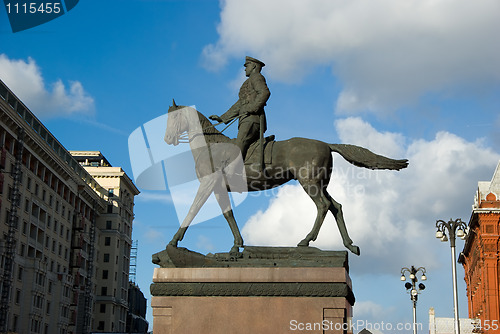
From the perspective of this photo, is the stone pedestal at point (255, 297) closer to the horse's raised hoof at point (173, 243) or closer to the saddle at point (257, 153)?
the horse's raised hoof at point (173, 243)

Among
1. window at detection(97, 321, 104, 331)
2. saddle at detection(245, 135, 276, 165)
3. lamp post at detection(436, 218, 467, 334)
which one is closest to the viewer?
saddle at detection(245, 135, 276, 165)

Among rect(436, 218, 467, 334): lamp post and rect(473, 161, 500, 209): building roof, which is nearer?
rect(436, 218, 467, 334): lamp post

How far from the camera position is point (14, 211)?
2579 inches

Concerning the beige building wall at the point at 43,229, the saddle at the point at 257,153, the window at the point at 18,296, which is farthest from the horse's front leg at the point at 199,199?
the window at the point at 18,296

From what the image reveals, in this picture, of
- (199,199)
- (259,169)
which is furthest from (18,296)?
(259,169)

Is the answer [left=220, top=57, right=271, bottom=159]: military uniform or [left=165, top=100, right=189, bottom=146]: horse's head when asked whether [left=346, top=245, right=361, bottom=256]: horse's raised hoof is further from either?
[left=165, top=100, right=189, bottom=146]: horse's head

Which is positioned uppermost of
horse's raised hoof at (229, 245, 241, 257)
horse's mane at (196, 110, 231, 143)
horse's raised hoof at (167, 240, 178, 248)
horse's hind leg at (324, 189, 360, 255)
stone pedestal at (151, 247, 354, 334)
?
horse's mane at (196, 110, 231, 143)

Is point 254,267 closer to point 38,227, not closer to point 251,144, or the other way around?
point 251,144

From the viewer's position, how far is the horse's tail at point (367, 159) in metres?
14.3

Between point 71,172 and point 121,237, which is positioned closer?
point 71,172

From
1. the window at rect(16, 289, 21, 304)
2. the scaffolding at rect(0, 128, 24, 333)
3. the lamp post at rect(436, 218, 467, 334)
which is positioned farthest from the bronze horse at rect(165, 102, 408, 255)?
the window at rect(16, 289, 21, 304)

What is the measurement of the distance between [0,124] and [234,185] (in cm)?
5247

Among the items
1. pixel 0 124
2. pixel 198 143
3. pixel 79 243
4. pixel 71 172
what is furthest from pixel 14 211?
pixel 198 143

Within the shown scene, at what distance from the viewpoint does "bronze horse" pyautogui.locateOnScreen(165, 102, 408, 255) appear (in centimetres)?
1423
